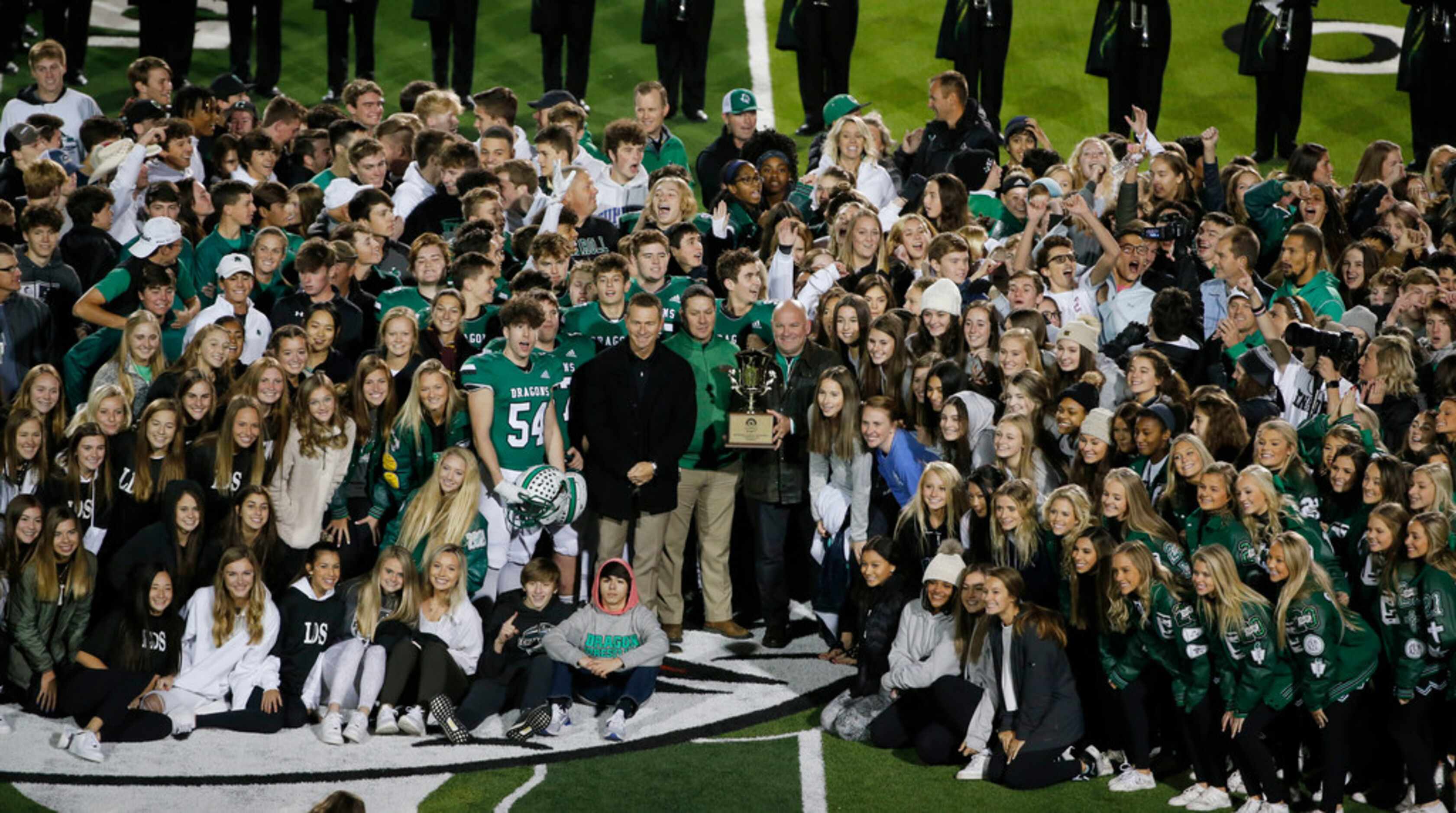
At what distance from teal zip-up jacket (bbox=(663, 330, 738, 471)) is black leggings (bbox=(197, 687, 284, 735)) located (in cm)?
239

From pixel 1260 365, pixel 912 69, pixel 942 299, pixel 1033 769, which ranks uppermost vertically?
pixel 912 69

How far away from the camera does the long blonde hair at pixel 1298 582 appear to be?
26.6ft

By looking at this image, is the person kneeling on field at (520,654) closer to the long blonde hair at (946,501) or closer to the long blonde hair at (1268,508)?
the long blonde hair at (946,501)

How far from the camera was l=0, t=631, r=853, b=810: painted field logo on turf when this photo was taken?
850cm

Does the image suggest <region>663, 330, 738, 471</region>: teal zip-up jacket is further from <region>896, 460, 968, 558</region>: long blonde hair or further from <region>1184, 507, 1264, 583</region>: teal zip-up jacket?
<region>1184, 507, 1264, 583</region>: teal zip-up jacket

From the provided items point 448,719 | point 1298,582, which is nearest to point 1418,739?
point 1298,582

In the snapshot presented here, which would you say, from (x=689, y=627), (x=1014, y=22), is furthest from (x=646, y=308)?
(x=1014, y=22)

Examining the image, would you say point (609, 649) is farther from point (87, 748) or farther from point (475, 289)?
point (87, 748)

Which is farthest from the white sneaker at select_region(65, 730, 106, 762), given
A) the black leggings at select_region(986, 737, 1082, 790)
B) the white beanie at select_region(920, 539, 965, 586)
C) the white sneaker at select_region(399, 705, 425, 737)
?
the black leggings at select_region(986, 737, 1082, 790)

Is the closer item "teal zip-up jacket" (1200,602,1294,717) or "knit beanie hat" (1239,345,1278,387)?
"teal zip-up jacket" (1200,602,1294,717)

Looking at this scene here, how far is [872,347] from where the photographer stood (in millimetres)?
9797

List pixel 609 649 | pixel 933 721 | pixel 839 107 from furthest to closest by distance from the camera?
1. pixel 839 107
2. pixel 609 649
3. pixel 933 721

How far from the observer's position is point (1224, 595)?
819 cm

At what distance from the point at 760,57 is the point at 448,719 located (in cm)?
983
